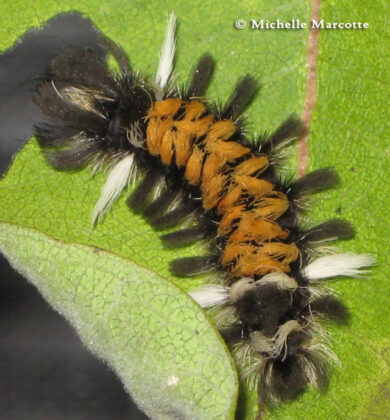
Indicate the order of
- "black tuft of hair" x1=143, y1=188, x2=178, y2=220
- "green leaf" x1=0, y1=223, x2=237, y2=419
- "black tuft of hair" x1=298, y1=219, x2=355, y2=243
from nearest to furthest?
"green leaf" x1=0, y1=223, x2=237, y2=419
"black tuft of hair" x1=298, y1=219, x2=355, y2=243
"black tuft of hair" x1=143, y1=188, x2=178, y2=220

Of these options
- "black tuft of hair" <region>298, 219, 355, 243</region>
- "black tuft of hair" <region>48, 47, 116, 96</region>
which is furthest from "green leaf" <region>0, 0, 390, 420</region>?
"black tuft of hair" <region>48, 47, 116, 96</region>

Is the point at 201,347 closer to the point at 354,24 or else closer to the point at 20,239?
the point at 20,239

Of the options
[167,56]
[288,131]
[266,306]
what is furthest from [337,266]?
[167,56]

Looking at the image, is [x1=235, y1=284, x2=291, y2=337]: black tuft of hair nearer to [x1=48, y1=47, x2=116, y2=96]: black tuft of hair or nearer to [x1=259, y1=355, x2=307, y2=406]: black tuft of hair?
[x1=259, y1=355, x2=307, y2=406]: black tuft of hair

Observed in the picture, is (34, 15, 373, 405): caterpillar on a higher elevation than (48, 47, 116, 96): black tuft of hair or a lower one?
lower

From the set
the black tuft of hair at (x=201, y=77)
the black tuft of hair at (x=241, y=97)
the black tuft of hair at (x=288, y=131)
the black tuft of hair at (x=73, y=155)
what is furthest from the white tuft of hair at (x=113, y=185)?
the black tuft of hair at (x=288, y=131)

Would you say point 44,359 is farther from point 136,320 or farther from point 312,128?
point 312,128
